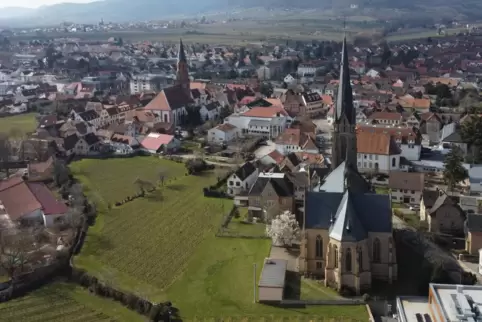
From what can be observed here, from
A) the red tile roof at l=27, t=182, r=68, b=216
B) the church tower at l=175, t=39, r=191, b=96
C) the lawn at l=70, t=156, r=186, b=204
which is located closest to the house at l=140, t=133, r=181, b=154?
the lawn at l=70, t=156, r=186, b=204

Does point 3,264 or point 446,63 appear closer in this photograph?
point 3,264

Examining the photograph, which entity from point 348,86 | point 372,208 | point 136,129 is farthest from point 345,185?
point 136,129

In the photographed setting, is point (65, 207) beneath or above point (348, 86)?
beneath

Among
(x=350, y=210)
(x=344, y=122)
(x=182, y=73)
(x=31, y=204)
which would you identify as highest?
(x=344, y=122)

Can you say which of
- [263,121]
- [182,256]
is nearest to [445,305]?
[182,256]

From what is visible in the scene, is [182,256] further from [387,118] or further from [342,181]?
[387,118]

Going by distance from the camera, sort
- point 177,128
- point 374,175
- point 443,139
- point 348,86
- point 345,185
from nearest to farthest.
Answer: point 345,185, point 348,86, point 374,175, point 443,139, point 177,128

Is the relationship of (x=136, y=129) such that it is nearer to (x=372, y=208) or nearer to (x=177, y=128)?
(x=177, y=128)

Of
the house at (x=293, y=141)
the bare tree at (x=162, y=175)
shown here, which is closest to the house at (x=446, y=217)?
the house at (x=293, y=141)
